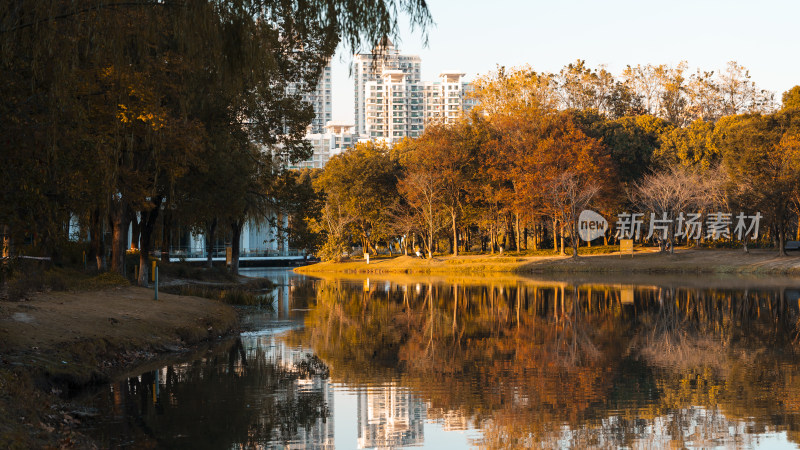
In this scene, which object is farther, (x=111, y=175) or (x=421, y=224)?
(x=421, y=224)

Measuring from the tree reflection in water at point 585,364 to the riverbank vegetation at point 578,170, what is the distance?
104 ft

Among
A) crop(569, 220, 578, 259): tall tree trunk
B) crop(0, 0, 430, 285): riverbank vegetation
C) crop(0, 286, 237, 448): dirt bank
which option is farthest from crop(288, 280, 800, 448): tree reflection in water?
crop(569, 220, 578, 259): tall tree trunk

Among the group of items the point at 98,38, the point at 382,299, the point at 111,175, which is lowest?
the point at 382,299

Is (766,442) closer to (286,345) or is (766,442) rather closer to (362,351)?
(362,351)

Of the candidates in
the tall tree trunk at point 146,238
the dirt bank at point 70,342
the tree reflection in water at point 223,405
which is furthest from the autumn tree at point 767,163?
the tree reflection in water at point 223,405

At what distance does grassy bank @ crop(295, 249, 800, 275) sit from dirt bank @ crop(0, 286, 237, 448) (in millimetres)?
37164

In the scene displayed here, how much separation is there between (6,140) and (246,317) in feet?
56.1

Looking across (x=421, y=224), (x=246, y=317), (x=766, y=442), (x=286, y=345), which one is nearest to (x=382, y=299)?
(x=246, y=317)

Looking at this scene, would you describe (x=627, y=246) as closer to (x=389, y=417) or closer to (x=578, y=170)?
(x=578, y=170)

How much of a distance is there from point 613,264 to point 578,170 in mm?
9016

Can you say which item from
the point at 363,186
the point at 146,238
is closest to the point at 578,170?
the point at 363,186

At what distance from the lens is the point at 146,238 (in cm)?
3098

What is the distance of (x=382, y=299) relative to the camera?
34.8 metres

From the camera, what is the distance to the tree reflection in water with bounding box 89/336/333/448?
31.7 ft
